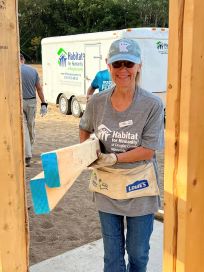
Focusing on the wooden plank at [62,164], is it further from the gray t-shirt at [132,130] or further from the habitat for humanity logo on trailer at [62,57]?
the habitat for humanity logo on trailer at [62,57]

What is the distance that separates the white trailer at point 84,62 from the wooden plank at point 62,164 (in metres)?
8.58

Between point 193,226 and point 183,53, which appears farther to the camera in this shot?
point 193,226

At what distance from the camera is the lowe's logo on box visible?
232 centimetres

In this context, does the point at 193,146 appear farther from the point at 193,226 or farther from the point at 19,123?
the point at 19,123

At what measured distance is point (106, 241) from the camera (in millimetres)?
2496

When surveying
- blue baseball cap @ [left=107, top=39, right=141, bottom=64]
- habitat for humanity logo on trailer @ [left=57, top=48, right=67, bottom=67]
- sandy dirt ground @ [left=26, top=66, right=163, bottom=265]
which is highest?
blue baseball cap @ [left=107, top=39, right=141, bottom=64]

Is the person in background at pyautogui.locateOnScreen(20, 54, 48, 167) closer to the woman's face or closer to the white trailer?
the white trailer

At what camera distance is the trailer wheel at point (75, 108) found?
12.8 metres

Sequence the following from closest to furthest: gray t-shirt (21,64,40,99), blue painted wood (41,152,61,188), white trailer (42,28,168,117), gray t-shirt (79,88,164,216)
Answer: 1. blue painted wood (41,152,61,188)
2. gray t-shirt (79,88,164,216)
3. gray t-shirt (21,64,40,99)
4. white trailer (42,28,168,117)

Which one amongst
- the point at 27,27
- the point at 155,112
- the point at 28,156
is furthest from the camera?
the point at 27,27

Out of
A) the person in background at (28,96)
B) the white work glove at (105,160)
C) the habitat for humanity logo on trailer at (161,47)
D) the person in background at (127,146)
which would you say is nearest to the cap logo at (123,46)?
the person in background at (127,146)

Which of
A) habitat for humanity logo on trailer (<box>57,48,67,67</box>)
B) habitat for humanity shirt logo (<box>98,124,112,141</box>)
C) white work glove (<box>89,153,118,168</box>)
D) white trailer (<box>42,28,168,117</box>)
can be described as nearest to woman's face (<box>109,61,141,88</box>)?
habitat for humanity shirt logo (<box>98,124,112,141</box>)

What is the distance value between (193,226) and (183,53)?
0.71 m

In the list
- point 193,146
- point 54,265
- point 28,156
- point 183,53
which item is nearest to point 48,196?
point 193,146
